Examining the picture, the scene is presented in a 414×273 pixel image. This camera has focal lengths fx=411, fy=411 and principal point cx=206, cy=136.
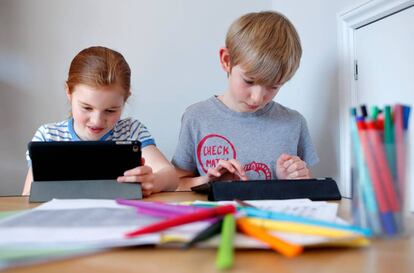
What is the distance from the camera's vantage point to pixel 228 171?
2.73 ft

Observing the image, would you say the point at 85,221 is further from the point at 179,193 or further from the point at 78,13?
the point at 78,13

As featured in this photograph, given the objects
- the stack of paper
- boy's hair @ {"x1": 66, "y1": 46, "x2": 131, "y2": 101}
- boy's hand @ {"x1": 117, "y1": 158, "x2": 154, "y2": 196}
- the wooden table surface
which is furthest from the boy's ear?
the wooden table surface

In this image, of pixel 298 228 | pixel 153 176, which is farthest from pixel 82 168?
pixel 298 228

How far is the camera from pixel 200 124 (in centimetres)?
115

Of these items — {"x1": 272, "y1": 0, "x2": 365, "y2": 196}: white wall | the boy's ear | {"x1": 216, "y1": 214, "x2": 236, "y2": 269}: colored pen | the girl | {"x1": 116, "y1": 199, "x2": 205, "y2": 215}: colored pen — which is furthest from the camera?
{"x1": 272, "y1": 0, "x2": 365, "y2": 196}: white wall

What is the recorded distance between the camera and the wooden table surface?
0.30 m

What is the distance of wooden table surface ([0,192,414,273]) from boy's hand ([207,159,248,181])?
427 mm

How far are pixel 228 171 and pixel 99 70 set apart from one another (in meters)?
0.39

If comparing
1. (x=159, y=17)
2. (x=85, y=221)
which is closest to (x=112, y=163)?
(x=85, y=221)

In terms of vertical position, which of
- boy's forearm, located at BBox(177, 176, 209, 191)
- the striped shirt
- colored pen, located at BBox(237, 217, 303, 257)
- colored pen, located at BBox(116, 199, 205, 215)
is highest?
the striped shirt

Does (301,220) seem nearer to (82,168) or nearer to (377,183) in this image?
(377,183)

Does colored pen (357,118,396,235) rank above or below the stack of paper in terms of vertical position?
above

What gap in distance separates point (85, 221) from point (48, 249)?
82mm

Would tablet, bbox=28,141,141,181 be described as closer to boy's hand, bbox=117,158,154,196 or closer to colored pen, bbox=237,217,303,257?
boy's hand, bbox=117,158,154,196
